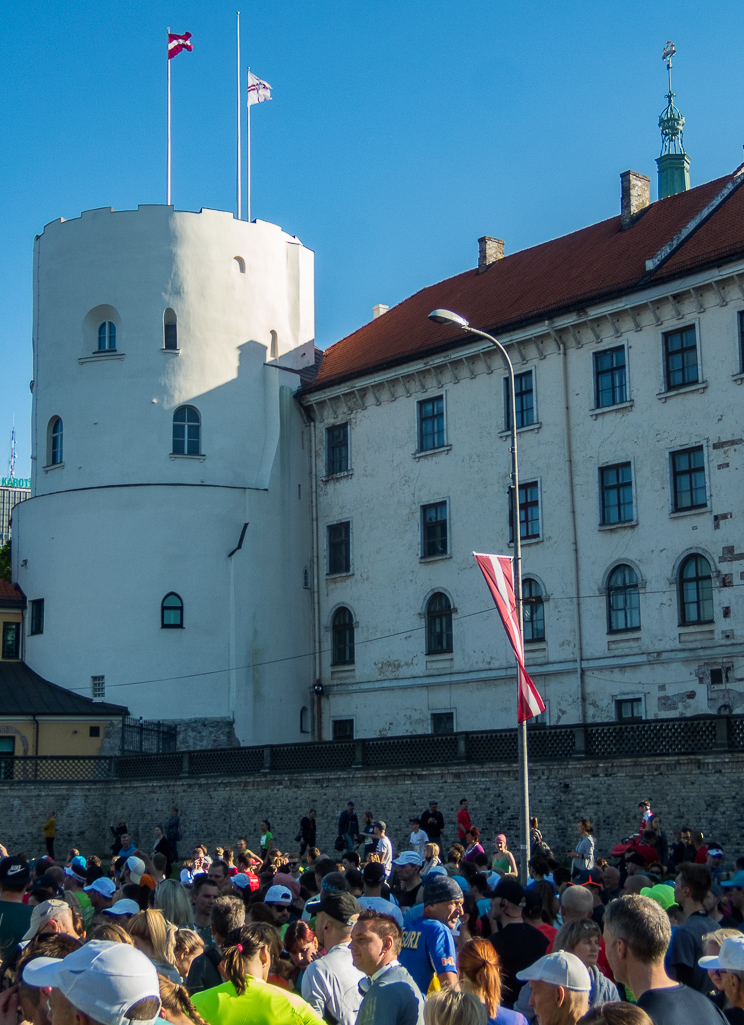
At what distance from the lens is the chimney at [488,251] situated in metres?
49.4

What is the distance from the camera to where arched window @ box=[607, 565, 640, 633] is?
37.3 meters

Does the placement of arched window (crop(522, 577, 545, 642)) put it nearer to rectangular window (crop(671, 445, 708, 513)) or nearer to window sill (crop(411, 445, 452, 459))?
rectangular window (crop(671, 445, 708, 513))

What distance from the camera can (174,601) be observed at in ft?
150

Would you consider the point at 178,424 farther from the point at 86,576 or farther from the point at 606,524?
the point at 606,524

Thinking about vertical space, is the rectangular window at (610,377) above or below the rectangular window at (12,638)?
above

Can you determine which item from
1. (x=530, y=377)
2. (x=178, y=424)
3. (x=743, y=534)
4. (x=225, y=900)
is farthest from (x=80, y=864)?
(x=178, y=424)

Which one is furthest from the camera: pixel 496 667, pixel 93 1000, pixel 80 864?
pixel 496 667

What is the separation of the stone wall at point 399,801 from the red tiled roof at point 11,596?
848cm

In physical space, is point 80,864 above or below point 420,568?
below

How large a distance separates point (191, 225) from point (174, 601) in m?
13.2

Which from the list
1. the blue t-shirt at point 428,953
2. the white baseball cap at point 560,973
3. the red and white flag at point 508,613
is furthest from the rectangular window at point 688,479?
the white baseball cap at point 560,973

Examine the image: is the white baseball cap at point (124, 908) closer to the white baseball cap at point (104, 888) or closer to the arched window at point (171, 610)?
the white baseball cap at point (104, 888)

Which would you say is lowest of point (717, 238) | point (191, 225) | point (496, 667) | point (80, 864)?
point (80, 864)

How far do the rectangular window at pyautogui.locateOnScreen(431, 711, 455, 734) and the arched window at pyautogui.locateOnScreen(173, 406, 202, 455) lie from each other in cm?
1259
